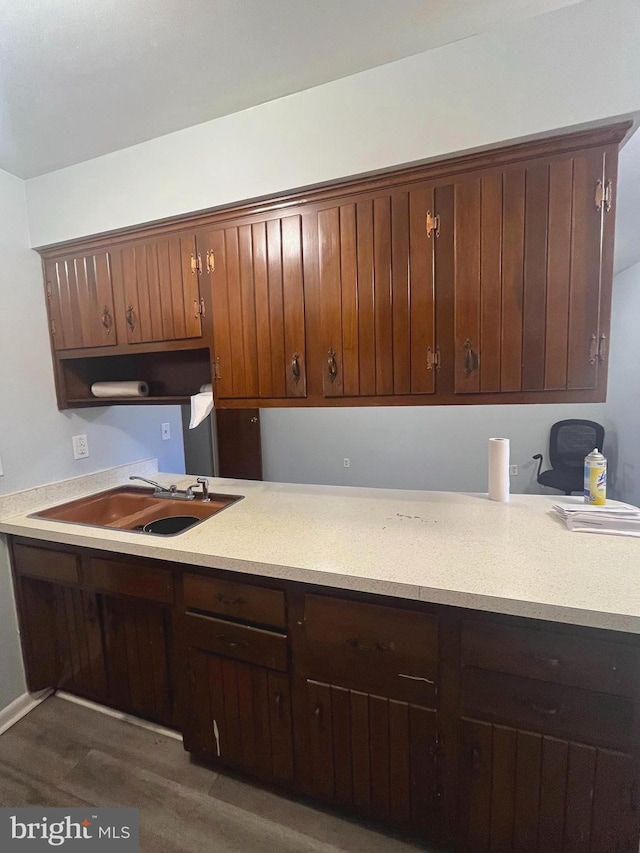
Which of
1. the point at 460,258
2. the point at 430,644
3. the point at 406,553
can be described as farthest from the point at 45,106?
the point at 430,644

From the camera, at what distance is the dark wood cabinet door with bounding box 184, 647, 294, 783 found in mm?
1253

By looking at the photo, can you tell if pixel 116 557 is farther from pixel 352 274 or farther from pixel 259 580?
pixel 352 274

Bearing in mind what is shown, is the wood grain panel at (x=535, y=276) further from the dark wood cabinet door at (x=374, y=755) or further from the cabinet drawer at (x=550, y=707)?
the dark wood cabinet door at (x=374, y=755)

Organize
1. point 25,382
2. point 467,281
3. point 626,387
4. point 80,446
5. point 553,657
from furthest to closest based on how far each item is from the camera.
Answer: point 626,387 < point 80,446 < point 25,382 < point 467,281 < point 553,657

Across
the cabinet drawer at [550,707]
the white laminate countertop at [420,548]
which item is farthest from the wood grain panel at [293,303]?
the cabinet drawer at [550,707]

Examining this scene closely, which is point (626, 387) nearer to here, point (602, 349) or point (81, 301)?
point (602, 349)

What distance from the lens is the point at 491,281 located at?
128 centimetres

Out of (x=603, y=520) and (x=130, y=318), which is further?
(x=130, y=318)

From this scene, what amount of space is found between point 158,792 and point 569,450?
13.3ft

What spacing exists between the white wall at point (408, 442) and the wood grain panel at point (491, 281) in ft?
8.55

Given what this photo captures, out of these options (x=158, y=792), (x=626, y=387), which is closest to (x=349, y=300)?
(x=158, y=792)

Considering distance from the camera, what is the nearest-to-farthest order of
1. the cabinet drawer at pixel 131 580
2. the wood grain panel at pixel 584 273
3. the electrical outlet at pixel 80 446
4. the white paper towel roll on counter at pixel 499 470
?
the wood grain panel at pixel 584 273, the cabinet drawer at pixel 131 580, the white paper towel roll on counter at pixel 499 470, the electrical outlet at pixel 80 446

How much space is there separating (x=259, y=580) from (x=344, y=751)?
606 millimetres

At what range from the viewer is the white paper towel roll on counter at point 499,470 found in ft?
5.26
